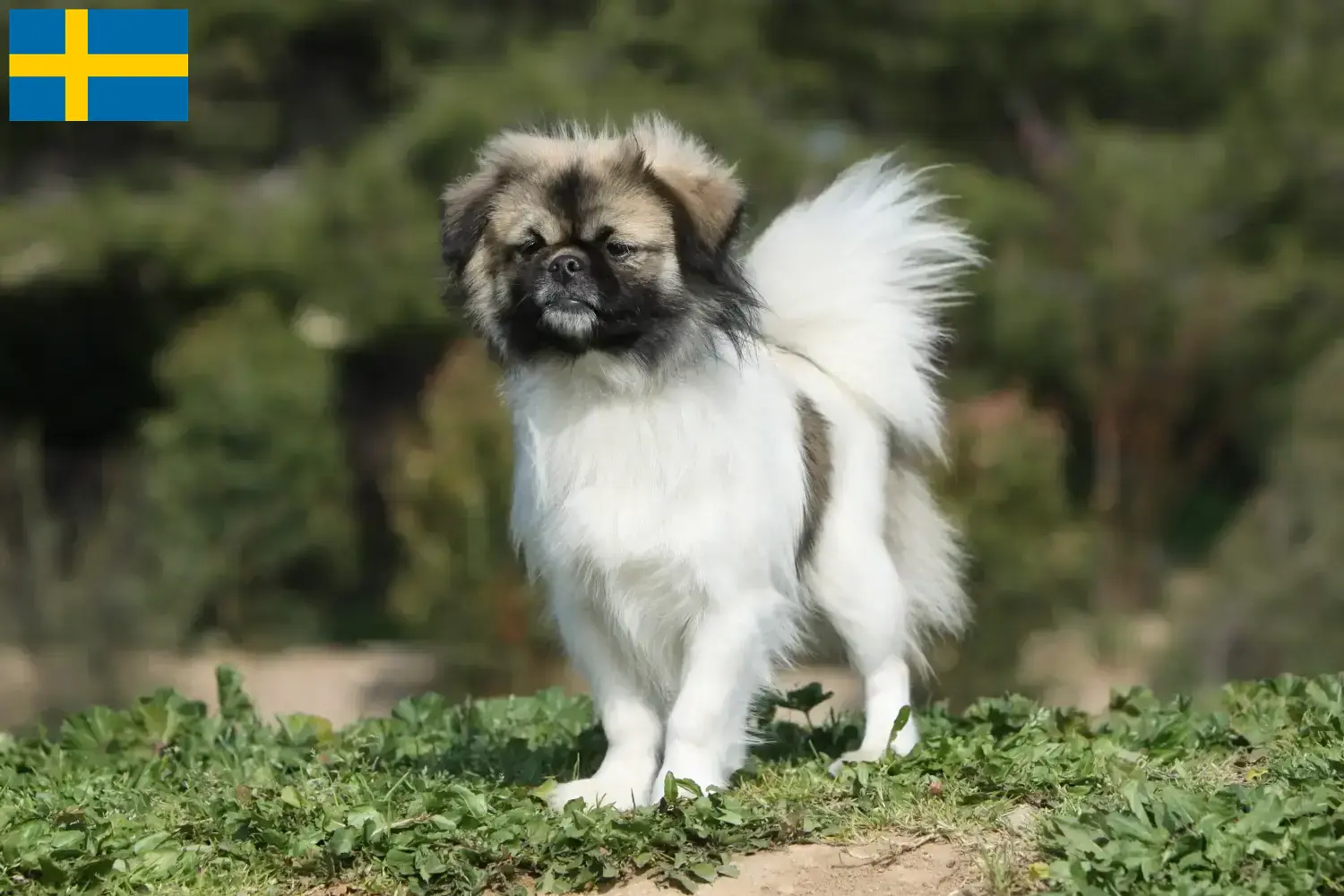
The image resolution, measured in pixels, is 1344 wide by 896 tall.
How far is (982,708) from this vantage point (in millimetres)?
6109

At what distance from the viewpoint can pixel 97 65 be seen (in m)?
13.2

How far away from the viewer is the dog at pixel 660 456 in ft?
16.4

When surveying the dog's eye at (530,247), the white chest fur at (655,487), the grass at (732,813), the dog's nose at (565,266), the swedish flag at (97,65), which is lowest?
the grass at (732,813)

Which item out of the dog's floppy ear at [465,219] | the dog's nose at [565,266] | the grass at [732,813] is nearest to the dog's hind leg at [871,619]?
the grass at [732,813]

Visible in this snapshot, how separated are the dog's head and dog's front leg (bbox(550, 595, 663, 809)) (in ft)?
2.82

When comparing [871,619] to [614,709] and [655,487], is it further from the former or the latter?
[655,487]

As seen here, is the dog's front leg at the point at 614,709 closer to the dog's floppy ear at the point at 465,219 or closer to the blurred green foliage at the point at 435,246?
the dog's floppy ear at the point at 465,219

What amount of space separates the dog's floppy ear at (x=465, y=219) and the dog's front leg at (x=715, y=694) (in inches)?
54.6

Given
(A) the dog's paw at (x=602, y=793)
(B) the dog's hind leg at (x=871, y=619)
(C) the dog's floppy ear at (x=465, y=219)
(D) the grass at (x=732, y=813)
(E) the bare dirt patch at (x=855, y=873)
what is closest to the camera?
(D) the grass at (x=732, y=813)

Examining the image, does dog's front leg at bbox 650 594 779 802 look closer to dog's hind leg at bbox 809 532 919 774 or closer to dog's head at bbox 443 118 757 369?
dog's hind leg at bbox 809 532 919 774

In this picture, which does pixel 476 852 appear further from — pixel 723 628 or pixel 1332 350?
pixel 1332 350

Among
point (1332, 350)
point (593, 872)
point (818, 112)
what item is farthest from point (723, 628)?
point (818, 112)

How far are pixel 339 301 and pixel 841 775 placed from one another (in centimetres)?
1040

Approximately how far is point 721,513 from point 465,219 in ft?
4.12
